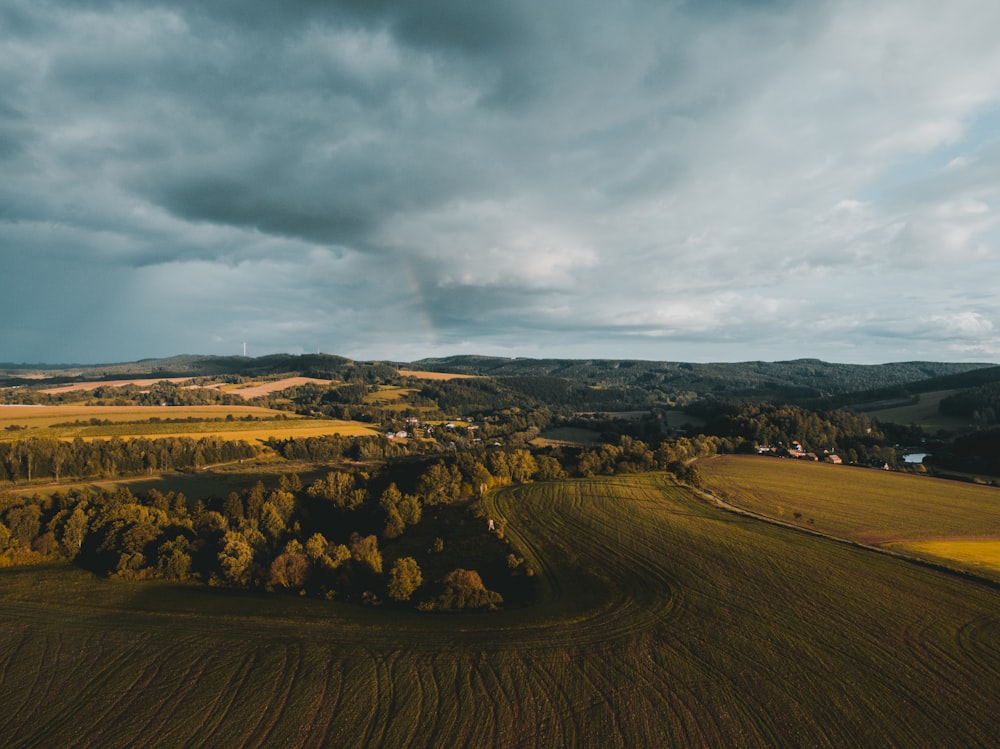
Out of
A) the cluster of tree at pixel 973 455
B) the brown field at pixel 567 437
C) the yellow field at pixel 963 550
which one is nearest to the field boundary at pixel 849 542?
the yellow field at pixel 963 550

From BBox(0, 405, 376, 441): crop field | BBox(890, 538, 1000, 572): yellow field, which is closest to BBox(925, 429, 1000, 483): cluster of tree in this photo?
BBox(890, 538, 1000, 572): yellow field

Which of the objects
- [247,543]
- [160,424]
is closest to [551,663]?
[247,543]

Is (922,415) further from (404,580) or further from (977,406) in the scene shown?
(404,580)

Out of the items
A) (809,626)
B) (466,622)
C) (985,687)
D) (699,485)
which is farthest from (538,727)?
(699,485)

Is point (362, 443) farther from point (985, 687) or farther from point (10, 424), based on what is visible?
point (985, 687)

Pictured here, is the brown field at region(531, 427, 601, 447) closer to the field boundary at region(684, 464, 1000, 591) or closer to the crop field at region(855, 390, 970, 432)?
the field boundary at region(684, 464, 1000, 591)
